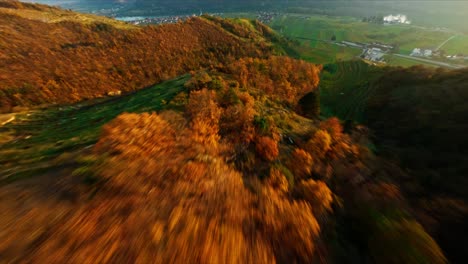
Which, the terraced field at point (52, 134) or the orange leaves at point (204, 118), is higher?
the orange leaves at point (204, 118)

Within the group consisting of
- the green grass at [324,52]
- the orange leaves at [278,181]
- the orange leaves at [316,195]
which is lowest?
the green grass at [324,52]

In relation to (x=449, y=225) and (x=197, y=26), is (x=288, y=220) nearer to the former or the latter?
Answer: (x=449, y=225)

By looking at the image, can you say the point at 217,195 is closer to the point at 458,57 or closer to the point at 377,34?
the point at 458,57

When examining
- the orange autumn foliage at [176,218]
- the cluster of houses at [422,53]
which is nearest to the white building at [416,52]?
the cluster of houses at [422,53]

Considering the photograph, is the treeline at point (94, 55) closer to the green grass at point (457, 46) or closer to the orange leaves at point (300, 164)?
the orange leaves at point (300, 164)

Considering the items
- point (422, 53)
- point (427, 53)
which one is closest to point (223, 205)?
point (427, 53)

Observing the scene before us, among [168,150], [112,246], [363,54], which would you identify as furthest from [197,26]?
[112,246]
